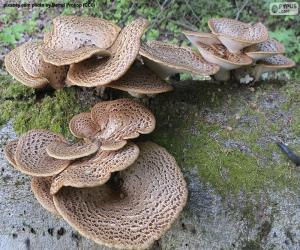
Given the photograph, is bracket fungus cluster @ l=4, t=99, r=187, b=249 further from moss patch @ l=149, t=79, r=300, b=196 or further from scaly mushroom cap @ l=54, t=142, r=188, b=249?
moss patch @ l=149, t=79, r=300, b=196

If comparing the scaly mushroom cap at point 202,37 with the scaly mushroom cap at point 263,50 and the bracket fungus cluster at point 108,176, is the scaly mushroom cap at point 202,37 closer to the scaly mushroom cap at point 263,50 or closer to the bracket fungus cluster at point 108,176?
the scaly mushroom cap at point 263,50

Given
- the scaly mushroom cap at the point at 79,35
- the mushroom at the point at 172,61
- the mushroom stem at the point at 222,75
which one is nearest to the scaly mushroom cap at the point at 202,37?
the mushroom at the point at 172,61

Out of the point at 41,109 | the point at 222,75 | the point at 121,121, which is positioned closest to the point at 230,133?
the point at 222,75

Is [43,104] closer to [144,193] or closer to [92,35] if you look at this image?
[92,35]

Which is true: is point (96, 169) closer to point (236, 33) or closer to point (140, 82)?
point (140, 82)

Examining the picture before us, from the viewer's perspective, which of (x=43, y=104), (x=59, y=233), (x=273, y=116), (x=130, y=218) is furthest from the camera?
(x=43, y=104)

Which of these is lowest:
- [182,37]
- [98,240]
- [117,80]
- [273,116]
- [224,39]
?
[182,37]

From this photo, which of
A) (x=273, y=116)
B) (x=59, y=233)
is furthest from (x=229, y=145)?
(x=59, y=233)

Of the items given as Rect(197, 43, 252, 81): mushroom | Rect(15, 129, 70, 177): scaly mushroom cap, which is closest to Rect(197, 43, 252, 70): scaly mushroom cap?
Rect(197, 43, 252, 81): mushroom
